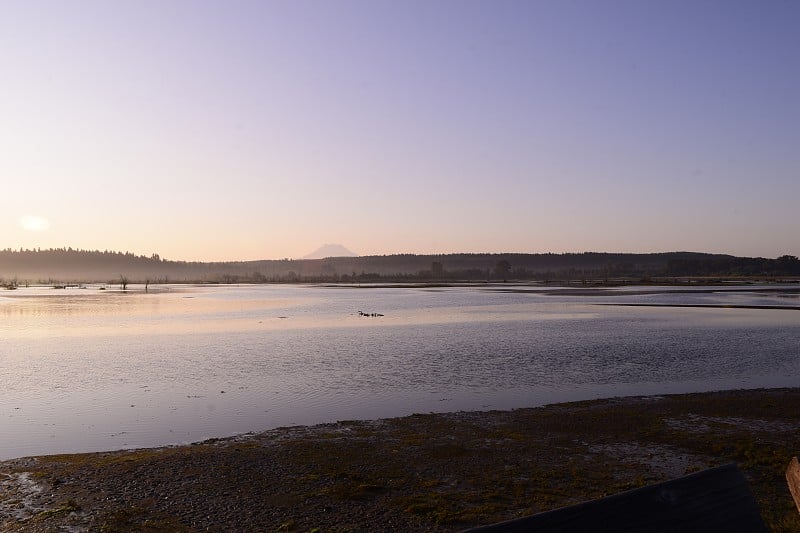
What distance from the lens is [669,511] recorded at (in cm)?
252

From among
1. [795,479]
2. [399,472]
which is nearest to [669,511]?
[795,479]

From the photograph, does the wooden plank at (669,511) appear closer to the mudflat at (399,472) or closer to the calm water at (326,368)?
the mudflat at (399,472)

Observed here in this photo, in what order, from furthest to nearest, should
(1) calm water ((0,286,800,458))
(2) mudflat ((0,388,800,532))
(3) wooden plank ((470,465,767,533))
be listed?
(1) calm water ((0,286,800,458)) < (2) mudflat ((0,388,800,532)) < (3) wooden plank ((470,465,767,533))

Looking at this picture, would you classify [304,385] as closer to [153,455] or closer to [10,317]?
[153,455]

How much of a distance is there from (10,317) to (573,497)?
5645 centimetres

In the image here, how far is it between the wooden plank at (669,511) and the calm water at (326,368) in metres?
13.5

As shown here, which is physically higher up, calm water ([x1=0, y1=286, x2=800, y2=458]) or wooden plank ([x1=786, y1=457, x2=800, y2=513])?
wooden plank ([x1=786, y1=457, x2=800, y2=513])

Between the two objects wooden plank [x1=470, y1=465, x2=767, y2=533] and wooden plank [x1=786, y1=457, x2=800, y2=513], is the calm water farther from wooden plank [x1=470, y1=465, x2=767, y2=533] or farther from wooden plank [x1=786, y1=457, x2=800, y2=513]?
wooden plank [x1=786, y1=457, x2=800, y2=513]

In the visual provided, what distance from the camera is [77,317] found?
174 feet

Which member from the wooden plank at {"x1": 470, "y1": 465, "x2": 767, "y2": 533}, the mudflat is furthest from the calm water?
the wooden plank at {"x1": 470, "y1": 465, "x2": 767, "y2": 533}

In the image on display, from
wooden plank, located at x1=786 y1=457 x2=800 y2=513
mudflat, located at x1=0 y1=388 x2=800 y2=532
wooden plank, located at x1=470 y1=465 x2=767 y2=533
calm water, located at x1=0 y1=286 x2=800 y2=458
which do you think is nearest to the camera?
wooden plank, located at x1=470 y1=465 x2=767 y2=533

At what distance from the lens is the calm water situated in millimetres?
16875

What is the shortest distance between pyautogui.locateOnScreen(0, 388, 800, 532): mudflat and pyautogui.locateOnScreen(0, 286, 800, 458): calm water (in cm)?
237

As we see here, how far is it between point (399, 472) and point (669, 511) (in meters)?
→ 9.39
